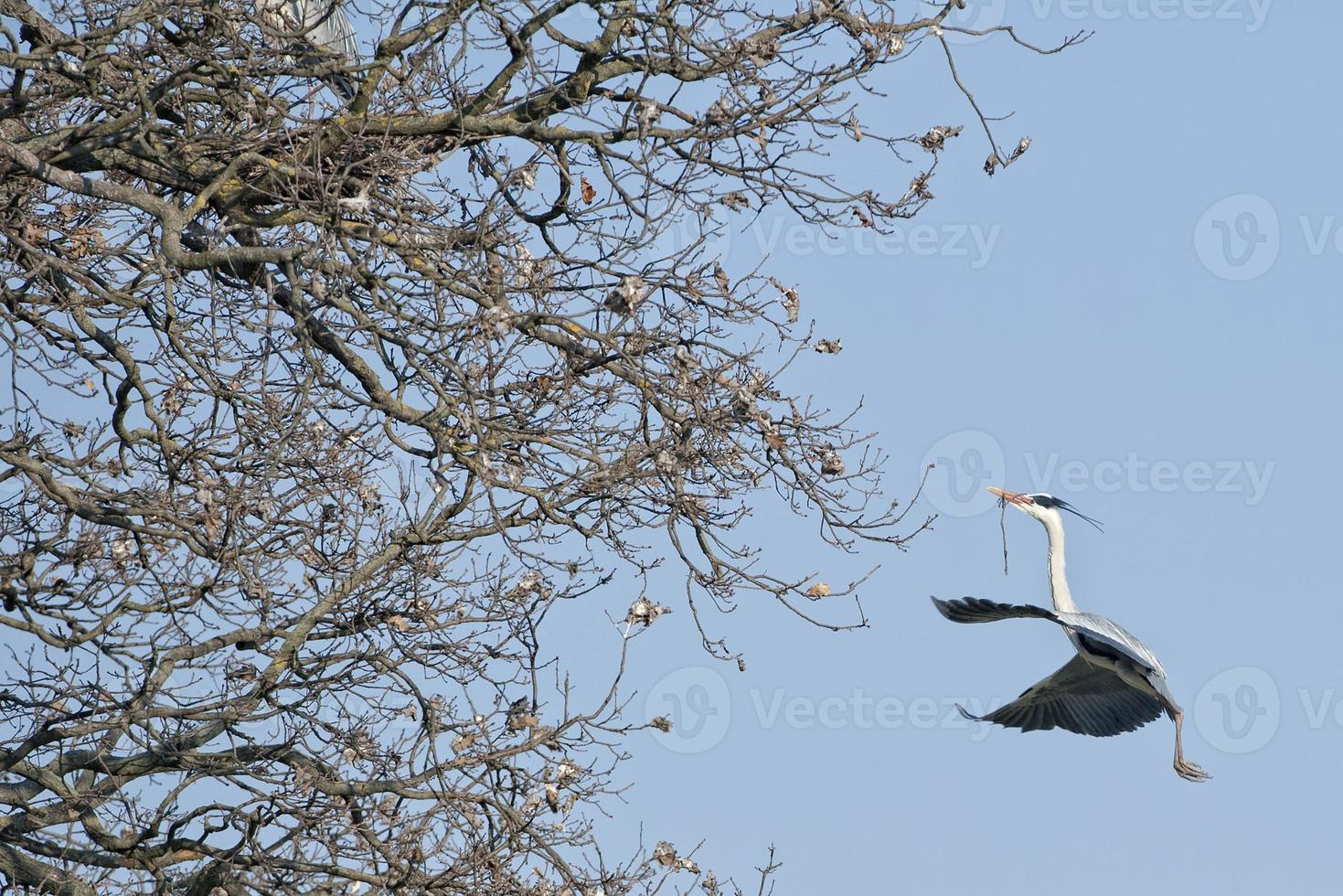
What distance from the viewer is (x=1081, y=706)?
13.0 meters

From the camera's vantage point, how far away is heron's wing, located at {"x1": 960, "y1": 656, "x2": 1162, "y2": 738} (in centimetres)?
1277

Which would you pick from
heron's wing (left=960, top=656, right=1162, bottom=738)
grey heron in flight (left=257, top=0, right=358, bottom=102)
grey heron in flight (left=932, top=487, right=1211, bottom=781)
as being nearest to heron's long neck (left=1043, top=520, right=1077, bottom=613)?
grey heron in flight (left=932, top=487, right=1211, bottom=781)

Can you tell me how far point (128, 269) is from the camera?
29.1ft

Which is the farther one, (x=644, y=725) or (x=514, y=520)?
(x=514, y=520)

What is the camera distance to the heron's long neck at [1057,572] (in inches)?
462

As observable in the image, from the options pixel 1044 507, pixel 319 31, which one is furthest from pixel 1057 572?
pixel 319 31

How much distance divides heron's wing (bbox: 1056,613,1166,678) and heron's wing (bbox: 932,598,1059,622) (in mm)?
508

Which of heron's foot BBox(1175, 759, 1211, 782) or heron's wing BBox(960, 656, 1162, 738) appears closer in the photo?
heron's foot BBox(1175, 759, 1211, 782)

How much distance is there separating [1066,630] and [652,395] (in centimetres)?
552

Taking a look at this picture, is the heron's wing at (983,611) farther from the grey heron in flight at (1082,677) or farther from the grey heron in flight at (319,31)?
the grey heron in flight at (319,31)

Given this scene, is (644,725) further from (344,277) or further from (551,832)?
(344,277)

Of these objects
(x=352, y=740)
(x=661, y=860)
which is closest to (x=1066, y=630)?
(x=661, y=860)

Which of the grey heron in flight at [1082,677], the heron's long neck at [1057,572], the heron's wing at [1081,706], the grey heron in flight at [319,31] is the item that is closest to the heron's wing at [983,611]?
the grey heron in flight at [1082,677]

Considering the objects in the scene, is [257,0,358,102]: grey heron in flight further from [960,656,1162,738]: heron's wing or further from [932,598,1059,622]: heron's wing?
[960,656,1162,738]: heron's wing
